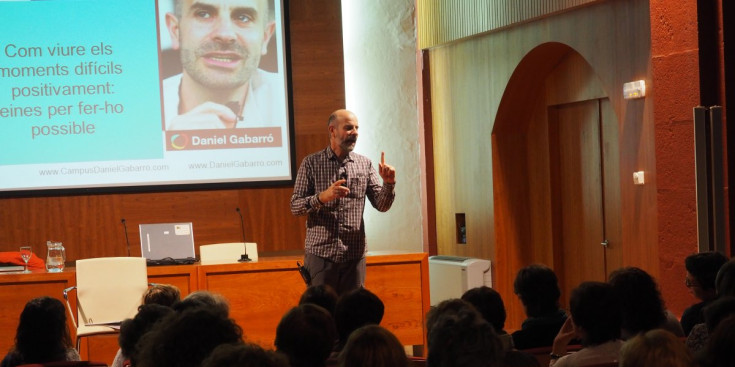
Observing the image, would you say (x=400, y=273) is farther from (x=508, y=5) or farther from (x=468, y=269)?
(x=508, y=5)

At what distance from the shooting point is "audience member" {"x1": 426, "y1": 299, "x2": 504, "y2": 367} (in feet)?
7.75

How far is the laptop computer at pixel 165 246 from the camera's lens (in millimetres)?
6555

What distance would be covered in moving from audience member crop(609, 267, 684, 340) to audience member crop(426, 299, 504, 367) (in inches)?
43.3

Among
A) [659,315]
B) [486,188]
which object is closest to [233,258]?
[486,188]

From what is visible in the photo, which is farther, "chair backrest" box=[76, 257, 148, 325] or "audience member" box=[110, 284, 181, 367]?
"chair backrest" box=[76, 257, 148, 325]

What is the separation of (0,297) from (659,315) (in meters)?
4.51

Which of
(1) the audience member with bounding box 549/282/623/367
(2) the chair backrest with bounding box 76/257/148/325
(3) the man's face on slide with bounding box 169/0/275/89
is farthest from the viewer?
(3) the man's face on slide with bounding box 169/0/275/89

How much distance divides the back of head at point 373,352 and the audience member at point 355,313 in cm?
104

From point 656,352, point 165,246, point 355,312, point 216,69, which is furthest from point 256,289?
point 656,352

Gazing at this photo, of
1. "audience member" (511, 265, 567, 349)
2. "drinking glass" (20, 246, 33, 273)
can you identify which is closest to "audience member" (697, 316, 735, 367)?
"audience member" (511, 265, 567, 349)

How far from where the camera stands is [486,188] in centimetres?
823

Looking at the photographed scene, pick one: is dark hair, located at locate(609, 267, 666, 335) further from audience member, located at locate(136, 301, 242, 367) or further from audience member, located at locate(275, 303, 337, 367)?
audience member, located at locate(136, 301, 242, 367)

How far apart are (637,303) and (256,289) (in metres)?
3.60

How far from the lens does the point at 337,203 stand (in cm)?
524
